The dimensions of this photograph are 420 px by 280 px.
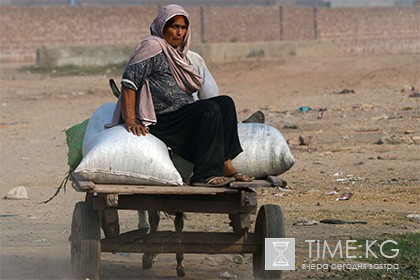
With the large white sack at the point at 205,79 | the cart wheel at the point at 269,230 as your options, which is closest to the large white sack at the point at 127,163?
Answer: the cart wheel at the point at 269,230

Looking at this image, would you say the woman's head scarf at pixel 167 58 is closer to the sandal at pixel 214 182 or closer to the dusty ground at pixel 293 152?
the sandal at pixel 214 182

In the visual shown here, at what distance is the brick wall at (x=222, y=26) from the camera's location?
35.2 m

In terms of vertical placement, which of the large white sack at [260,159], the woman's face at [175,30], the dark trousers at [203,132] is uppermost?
the woman's face at [175,30]

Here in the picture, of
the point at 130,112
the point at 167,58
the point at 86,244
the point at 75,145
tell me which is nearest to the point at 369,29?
the point at 75,145

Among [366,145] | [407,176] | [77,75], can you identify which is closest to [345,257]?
[407,176]

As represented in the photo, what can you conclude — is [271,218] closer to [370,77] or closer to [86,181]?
[86,181]

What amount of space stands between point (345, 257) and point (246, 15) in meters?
32.5

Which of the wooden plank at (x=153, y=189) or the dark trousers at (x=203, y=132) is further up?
the dark trousers at (x=203, y=132)

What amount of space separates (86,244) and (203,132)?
96cm

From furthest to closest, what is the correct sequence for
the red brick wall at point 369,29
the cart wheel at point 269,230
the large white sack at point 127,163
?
the red brick wall at point 369,29, the cart wheel at point 269,230, the large white sack at point 127,163

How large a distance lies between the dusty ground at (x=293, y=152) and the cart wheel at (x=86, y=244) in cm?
90

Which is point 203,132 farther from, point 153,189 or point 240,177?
point 153,189

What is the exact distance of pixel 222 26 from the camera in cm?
3897

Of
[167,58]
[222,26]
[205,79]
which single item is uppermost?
[167,58]
